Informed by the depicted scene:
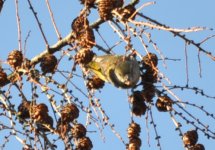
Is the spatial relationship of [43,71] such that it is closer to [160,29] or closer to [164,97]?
[164,97]

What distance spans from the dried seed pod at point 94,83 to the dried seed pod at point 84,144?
1.07ft

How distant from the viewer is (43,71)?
289 cm

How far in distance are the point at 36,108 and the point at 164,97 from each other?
56 centimetres

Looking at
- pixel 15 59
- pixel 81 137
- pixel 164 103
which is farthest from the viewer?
pixel 15 59

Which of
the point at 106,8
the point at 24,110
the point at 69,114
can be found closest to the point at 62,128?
the point at 69,114

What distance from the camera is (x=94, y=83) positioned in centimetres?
291

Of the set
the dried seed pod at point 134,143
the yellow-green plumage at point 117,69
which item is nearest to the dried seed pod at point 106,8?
the yellow-green plumage at point 117,69

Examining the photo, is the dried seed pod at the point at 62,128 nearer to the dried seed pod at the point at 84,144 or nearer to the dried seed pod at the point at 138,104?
the dried seed pod at the point at 84,144

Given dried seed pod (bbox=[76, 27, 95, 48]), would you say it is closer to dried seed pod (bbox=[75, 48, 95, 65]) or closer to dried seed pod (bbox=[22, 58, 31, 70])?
dried seed pod (bbox=[75, 48, 95, 65])

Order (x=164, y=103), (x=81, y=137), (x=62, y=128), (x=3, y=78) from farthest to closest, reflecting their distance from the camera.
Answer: (x=3, y=78)
(x=164, y=103)
(x=81, y=137)
(x=62, y=128)

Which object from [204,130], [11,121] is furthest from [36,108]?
[204,130]

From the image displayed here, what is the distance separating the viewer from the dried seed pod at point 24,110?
107 inches

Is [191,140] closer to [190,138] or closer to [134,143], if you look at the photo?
[190,138]

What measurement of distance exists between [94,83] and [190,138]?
1.74 feet
